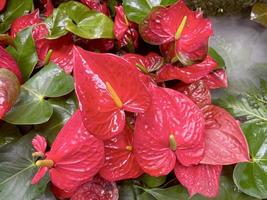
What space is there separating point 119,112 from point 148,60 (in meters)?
0.20

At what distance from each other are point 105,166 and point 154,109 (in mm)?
116

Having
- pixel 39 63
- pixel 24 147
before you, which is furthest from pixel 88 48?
pixel 24 147

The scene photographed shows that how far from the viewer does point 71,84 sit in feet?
2.40

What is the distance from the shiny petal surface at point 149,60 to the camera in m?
0.77

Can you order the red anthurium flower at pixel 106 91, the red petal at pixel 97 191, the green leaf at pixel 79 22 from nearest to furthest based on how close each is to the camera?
the red anthurium flower at pixel 106 91, the red petal at pixel 97 191, the green leaf at pixel 79 22

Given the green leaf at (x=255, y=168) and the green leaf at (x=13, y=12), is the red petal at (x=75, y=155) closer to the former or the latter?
the green leaf at (x=255, y=168)

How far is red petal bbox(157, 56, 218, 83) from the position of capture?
0.73m

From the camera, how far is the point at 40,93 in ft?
2.42

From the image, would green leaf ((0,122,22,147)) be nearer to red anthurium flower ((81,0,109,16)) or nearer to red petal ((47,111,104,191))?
red petal ((47,111,104,191))

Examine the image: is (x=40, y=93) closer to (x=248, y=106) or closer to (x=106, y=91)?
(x=106, y=91)

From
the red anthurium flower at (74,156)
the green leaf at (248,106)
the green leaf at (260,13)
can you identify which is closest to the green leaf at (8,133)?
the red anthurium flower at (74,156)

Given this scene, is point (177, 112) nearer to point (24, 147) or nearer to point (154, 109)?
point (154, 109)

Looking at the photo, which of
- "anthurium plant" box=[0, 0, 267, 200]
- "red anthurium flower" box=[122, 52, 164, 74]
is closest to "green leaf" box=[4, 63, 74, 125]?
"anthurium plant" box=[0, 0, 267, 200]

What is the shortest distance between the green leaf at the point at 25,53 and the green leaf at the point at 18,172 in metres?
0.12
